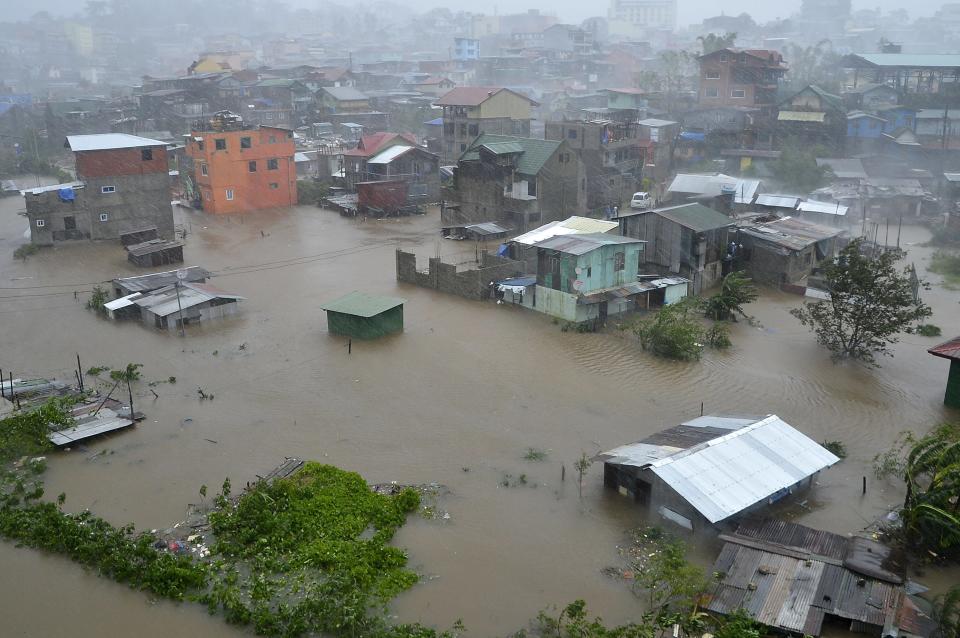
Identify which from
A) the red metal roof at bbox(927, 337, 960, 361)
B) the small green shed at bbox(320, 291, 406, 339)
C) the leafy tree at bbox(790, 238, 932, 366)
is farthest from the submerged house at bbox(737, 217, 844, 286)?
the small green shed at bbox(320, 291, 406, 339)

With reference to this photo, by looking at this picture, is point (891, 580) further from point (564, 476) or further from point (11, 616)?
point (11, 616)

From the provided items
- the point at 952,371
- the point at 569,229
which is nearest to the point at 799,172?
the point at 569,229

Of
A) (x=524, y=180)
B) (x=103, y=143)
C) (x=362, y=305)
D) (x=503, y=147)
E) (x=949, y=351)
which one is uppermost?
(x=103, y=143)

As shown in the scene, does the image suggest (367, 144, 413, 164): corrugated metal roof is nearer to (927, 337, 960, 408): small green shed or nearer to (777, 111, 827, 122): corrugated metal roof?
(777, 111, 827, 122): corrugated metal roof

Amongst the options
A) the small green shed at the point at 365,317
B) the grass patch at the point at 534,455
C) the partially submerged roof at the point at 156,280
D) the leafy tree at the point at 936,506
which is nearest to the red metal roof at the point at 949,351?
the leafy tree at the point at 936,506

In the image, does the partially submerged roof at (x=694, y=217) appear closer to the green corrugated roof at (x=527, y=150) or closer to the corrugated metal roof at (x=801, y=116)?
the green corrugated roof at (x=527, y=150)

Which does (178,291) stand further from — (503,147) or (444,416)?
(503,147)
